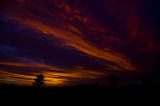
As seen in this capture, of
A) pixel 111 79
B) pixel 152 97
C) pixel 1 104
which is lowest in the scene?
pixel 1 104

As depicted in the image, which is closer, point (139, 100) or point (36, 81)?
point (139, 100)

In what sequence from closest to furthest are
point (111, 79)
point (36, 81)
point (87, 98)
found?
point (87, 98) → point (111, 79) → point (36, 81)

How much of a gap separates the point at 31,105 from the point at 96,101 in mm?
5240

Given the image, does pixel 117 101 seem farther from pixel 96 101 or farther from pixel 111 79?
pixel 111 79

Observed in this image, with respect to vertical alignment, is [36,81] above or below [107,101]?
above

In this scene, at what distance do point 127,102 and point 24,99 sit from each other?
849cm

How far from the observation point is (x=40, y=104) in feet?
47.7

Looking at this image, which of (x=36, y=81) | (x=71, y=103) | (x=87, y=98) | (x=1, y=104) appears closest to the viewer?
(x=1, y=104)

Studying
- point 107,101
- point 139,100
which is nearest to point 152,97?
point 139,100

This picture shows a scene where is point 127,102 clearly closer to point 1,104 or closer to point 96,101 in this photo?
point 96,101

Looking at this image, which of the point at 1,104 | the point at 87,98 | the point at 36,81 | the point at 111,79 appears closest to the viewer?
the point at 1,104

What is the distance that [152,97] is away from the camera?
1662 centimetres

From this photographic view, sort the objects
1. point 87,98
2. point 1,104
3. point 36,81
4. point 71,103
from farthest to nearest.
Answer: point 36,81 < point 87,98 < point 71,103 < point 1,104

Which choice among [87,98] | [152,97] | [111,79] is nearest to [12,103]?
[87,98]
